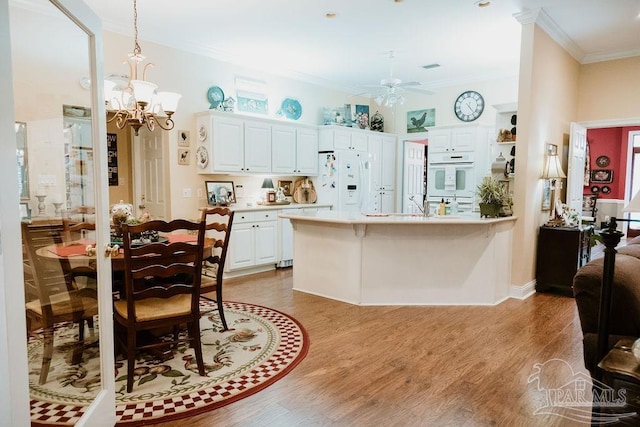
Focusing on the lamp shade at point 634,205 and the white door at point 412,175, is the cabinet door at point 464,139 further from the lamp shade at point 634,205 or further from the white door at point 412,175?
the lamp shade at point 634,205

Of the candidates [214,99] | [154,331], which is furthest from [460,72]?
[154,331]

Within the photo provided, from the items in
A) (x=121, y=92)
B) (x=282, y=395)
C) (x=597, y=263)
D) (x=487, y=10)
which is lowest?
(x=282, y=395)

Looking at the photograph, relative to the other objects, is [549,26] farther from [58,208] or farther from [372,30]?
[58,208]

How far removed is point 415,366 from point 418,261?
1555 millimetres

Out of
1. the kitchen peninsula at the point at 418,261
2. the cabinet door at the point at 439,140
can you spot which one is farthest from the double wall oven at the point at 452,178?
the kitchen peninsula at the point at 418,261

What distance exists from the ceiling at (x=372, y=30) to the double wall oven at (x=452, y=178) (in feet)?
4.67

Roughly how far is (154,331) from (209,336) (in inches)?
16.7

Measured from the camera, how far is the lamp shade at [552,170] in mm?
4781

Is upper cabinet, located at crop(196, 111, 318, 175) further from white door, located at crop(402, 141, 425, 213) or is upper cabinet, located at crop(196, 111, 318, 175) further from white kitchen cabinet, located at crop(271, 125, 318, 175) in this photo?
white door, located at crop(402, 141, 425, 213)

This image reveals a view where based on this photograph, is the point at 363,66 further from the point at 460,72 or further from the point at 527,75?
the point at 527,75

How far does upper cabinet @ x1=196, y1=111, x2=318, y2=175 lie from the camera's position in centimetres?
532

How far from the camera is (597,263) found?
2125 millimetres

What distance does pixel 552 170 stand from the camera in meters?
4.79

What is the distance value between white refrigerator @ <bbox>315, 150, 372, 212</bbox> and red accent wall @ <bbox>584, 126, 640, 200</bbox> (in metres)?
6.21
